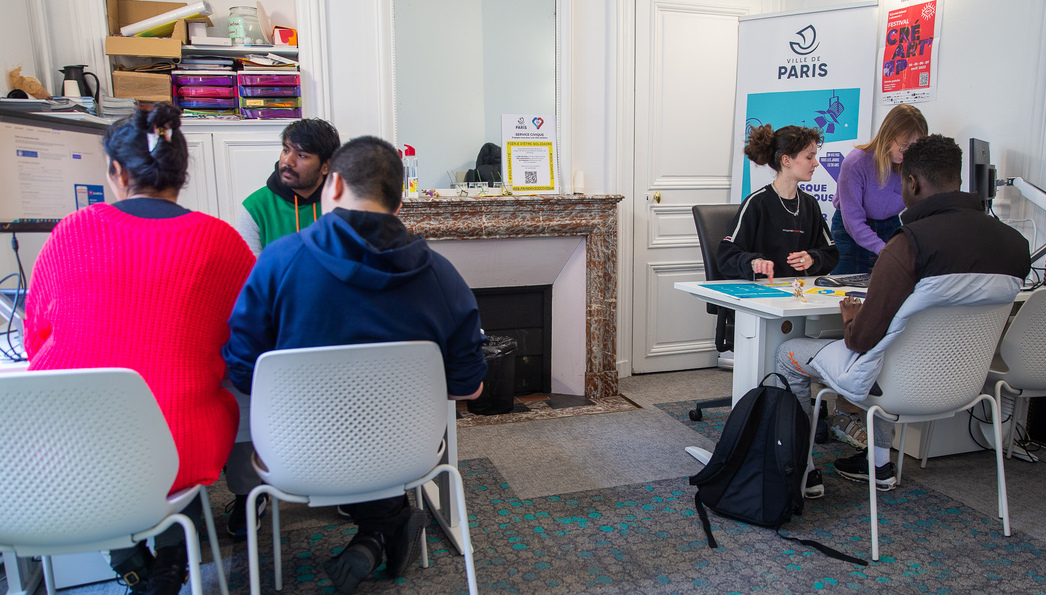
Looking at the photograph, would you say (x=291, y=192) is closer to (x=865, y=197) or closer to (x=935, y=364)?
(x=935, y=364)

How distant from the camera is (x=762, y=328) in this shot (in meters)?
2.40

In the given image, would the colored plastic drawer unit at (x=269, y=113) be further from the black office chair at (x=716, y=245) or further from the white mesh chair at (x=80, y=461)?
the white mesh chair at (x=80, y=461)

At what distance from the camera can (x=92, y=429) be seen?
1.17m

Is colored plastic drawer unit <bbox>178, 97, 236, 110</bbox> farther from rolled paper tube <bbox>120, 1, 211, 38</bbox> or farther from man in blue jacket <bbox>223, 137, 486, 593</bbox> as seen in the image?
man in blue jacket <bbox>223, 137, 486, 593</bbox>

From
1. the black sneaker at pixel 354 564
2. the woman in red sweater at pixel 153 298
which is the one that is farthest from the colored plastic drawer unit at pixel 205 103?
the black sneaker at pixel 354 564

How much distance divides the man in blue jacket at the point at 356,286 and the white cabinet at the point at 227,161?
1.94 m

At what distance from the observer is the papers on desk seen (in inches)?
95.7

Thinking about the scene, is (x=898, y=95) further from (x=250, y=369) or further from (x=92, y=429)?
(x=92, y=429)

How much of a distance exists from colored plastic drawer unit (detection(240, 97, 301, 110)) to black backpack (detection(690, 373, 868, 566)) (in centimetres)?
244

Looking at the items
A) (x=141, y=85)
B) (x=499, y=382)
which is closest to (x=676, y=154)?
(x=499, y=382)

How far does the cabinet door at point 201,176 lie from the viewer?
316 cm

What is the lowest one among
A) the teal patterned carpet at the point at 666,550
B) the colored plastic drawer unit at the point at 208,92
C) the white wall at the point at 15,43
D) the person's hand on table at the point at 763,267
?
the teal patterned carpet at the point at 666,550

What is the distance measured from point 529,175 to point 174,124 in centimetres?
226

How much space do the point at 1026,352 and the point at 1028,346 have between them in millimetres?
21
